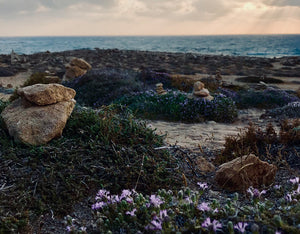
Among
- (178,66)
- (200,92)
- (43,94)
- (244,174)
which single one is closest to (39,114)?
(43,94)

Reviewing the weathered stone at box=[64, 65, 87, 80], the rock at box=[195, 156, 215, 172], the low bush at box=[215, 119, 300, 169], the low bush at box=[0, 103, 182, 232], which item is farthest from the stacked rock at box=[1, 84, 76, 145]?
the weathered stone at box=[64, 65, 87, 80]

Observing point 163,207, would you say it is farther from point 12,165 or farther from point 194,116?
point 194,116

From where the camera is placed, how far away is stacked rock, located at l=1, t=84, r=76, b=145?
3990 millimetres

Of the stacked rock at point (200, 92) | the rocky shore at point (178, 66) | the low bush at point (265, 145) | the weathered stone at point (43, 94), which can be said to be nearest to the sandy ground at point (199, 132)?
the low bush at point (265, 145)

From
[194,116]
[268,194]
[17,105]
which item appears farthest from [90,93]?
[268,194]

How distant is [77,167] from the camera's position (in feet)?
11.9

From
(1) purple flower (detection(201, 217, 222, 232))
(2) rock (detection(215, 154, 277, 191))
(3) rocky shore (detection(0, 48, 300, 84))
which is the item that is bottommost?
(3) rocky shore (detection(0, 48, 300, 84))

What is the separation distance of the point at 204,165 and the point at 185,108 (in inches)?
190

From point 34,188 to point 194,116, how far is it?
6390mm

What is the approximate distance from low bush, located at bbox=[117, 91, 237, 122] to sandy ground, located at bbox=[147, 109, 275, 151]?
0.38m

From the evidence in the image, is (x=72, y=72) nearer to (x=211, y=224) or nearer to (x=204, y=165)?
(x=204, y=165)

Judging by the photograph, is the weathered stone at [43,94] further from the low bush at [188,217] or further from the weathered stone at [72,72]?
the weathered stone at [72,72]

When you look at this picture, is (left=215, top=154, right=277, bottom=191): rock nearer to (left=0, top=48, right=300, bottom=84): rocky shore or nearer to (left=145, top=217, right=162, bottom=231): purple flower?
(left=145, top=217, right=162, bottom=231): purple flower

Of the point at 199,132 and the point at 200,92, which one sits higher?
the point at 200,92
